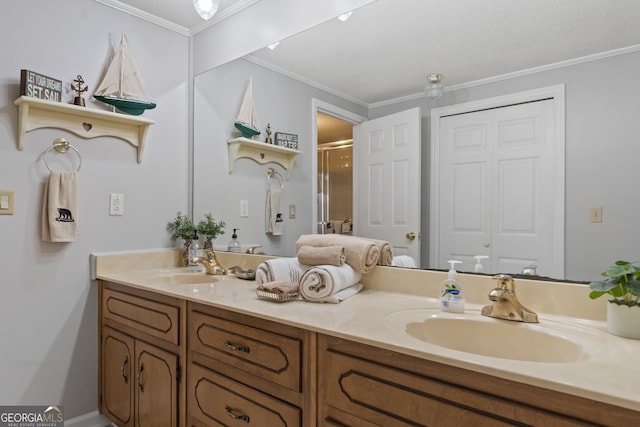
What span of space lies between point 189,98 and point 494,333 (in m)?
2.15

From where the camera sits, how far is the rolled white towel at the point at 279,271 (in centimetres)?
149

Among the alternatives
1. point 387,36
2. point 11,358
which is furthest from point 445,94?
point 11,358

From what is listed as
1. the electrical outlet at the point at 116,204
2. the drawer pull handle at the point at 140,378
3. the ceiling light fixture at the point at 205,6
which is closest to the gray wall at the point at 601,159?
the ceiling light fixture at the point at 205,6

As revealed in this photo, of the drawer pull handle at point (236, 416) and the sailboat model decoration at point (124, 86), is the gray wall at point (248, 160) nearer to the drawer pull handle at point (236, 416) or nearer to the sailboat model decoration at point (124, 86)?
the sailboat model decoration at point (124, 86)

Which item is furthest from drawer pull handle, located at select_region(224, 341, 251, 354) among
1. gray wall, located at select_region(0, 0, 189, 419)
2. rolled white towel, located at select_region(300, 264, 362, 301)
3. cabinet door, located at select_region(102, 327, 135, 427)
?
gray wall, located at select_region(0, 0, 189, 419)

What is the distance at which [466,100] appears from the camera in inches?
51.9

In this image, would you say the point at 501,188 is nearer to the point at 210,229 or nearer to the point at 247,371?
the point at 247,371

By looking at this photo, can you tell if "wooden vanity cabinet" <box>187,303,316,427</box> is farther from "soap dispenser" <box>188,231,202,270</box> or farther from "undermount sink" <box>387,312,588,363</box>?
"soap dispenser" <box>188,231,202,270</box>

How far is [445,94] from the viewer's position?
1368mm

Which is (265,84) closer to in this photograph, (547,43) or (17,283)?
(547,43)

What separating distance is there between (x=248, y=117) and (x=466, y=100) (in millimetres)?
1224

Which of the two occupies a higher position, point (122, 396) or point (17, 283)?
point (17, 283)

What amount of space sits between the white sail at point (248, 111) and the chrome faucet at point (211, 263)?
0.75 m

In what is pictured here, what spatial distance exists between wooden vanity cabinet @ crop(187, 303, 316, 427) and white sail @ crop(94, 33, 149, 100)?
1.28m
